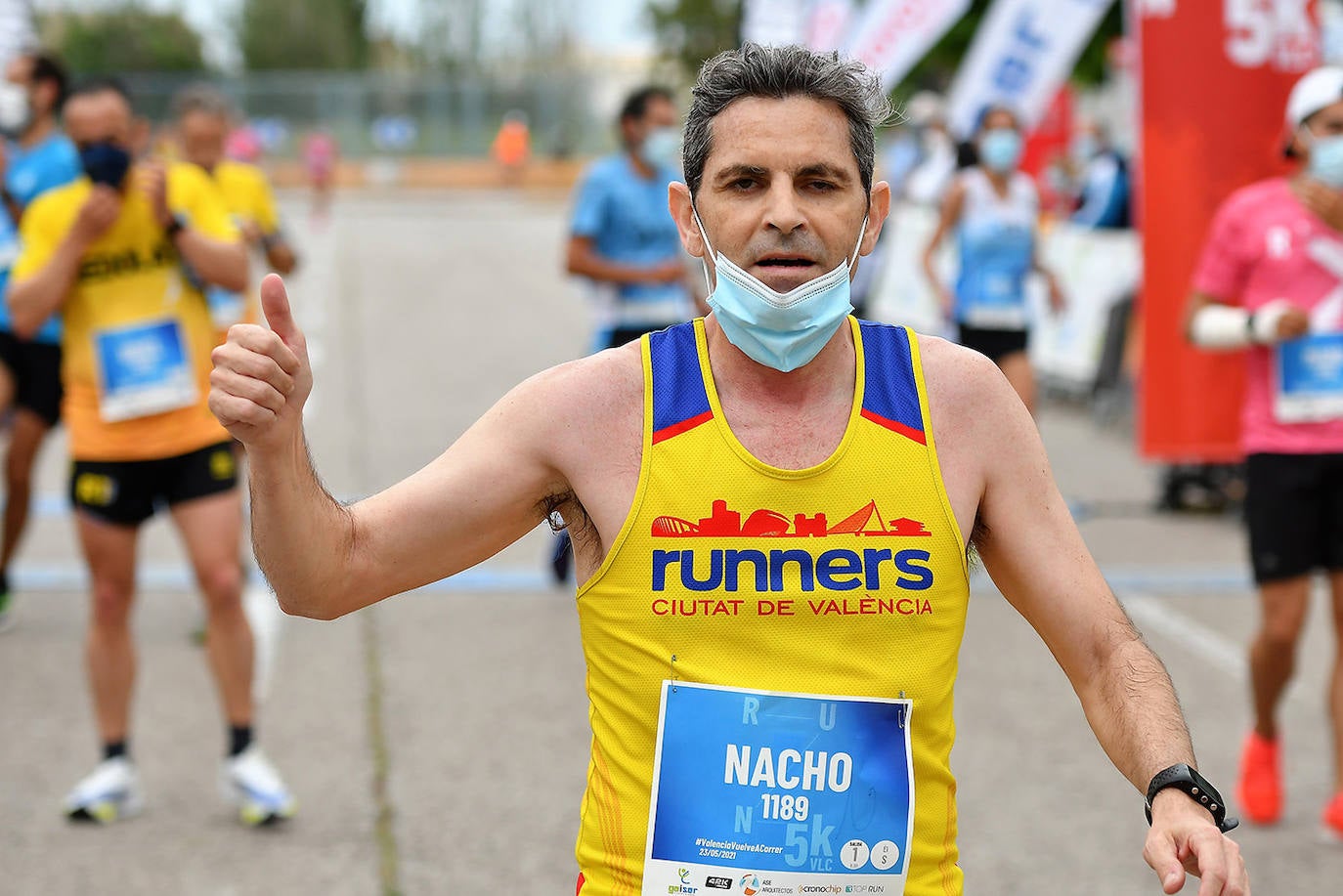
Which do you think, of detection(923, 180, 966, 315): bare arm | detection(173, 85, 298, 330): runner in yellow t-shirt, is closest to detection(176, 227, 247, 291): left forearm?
detection(173, 85, 298, 330): runner in yellow t-shirt

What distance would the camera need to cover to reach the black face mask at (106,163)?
521 centimetres

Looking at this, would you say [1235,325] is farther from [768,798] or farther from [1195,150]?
[1195,150]

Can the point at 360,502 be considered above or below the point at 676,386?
below

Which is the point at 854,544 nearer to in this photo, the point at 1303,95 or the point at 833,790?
the point at 833,790

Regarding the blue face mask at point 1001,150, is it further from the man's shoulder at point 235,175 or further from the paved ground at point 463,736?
the man's shoulder at point 235,175

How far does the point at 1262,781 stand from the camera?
523cm

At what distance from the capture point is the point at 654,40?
47656 mm

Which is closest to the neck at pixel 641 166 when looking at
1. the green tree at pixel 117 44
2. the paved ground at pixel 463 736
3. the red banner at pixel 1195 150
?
the paved ground at pixel 463 736

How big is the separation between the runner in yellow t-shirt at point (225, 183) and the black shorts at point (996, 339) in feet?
11.2

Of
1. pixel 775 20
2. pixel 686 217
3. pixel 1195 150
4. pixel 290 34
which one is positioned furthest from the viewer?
pixel 290 34

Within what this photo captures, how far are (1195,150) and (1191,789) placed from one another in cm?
694

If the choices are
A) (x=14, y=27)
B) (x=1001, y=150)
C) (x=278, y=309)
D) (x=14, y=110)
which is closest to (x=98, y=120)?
(x=14, y=110)

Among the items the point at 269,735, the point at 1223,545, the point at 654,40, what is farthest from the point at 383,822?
the point at 654,40

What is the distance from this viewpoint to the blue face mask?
30.7 ft
